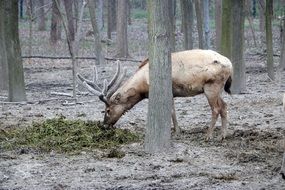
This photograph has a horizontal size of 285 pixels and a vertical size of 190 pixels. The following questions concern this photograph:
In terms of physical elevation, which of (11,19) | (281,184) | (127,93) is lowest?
(281,184)

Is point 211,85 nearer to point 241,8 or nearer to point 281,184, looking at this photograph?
point 281,184

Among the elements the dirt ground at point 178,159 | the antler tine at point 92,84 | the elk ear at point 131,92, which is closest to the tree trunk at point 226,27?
the dirt ground at point 178,159

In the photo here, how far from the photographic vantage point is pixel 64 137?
9.26 m

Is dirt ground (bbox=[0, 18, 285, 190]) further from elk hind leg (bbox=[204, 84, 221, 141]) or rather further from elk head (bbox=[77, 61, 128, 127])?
elk head (bbox=[77, 61, 128, 127])

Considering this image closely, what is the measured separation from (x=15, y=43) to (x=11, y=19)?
0.48 metres

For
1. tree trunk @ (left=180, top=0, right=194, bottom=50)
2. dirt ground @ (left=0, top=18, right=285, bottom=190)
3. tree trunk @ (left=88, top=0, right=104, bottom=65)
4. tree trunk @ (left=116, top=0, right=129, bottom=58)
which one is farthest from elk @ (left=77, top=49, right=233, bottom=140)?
tree trunk @ (left=116, top=0, right=129, bottom=58)

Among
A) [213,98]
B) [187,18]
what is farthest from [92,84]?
[187,18]

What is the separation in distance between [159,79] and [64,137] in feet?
5.63

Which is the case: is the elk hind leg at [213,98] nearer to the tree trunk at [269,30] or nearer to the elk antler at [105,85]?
the elk antler at [105,85]

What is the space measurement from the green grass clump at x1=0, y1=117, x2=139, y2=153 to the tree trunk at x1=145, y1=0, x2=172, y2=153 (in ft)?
2.44

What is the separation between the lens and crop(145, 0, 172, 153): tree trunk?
27.3 ft

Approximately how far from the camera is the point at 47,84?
1744cm

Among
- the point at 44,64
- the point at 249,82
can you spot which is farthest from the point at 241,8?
the point at 44,64

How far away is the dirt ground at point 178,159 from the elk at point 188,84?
532 millimetres
